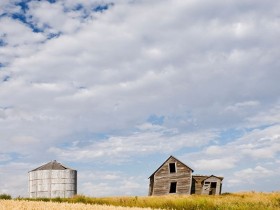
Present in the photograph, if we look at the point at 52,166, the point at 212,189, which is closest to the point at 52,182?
the point at 52,166

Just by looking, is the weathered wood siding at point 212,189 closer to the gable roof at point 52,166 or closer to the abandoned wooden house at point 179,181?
the abandoned wooden house at point 179,181

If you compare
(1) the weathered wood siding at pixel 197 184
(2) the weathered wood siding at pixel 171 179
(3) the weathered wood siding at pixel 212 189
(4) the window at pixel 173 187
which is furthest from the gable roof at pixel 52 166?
(3) the weathered wood siding at pixel 212 189

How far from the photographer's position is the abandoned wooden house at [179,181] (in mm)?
47750

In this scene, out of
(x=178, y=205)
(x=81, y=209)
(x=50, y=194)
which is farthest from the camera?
(x=50, y=194)

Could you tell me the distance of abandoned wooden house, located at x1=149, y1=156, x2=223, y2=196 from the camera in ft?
157

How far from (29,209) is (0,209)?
0.88 meters

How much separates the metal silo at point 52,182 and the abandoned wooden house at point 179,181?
12.5 meters

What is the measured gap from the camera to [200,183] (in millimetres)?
49125

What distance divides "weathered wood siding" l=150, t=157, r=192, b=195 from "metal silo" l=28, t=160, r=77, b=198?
1238 cm

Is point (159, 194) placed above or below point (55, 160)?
below

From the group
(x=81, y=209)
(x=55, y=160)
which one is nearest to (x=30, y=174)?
(x=55, y=160)

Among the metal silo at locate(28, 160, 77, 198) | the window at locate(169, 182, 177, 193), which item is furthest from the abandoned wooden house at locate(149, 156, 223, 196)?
the metal silo at locate(28, 160, 77, 198)

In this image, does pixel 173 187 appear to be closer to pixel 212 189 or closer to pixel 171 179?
pixel 171 179

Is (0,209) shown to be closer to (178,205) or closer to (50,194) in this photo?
(178,205)
